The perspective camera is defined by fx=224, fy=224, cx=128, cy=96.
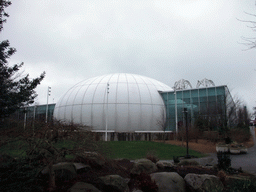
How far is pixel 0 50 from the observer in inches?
541

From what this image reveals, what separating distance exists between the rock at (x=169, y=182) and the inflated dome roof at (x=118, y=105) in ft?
84.7

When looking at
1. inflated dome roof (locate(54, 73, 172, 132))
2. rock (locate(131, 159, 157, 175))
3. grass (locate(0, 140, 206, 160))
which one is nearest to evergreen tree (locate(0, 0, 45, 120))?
grass (locate(0, 140, 206, 160))

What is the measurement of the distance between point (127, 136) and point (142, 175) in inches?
900

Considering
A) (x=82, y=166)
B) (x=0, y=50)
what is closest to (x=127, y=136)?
(x=0, y=50)

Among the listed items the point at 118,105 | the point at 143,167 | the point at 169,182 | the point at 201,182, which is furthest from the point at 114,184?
the point at 118,105

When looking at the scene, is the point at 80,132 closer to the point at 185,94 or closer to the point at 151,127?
the point at 151,127

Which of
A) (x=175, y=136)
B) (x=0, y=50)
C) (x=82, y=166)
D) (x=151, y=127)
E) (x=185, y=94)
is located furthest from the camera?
(x=185, y=94)

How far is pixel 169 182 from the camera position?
309 inches

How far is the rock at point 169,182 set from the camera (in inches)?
302

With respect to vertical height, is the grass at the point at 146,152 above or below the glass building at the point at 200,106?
below

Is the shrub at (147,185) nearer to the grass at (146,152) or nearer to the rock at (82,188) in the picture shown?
the rock at (82,188)

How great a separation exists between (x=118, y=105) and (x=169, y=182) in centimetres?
2848

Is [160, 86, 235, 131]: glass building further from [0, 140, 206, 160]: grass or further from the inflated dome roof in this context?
[0, 140, 206, 160]: grass

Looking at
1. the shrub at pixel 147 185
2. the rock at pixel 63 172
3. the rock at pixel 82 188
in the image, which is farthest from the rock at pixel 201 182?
the rock at pixel 63 172
